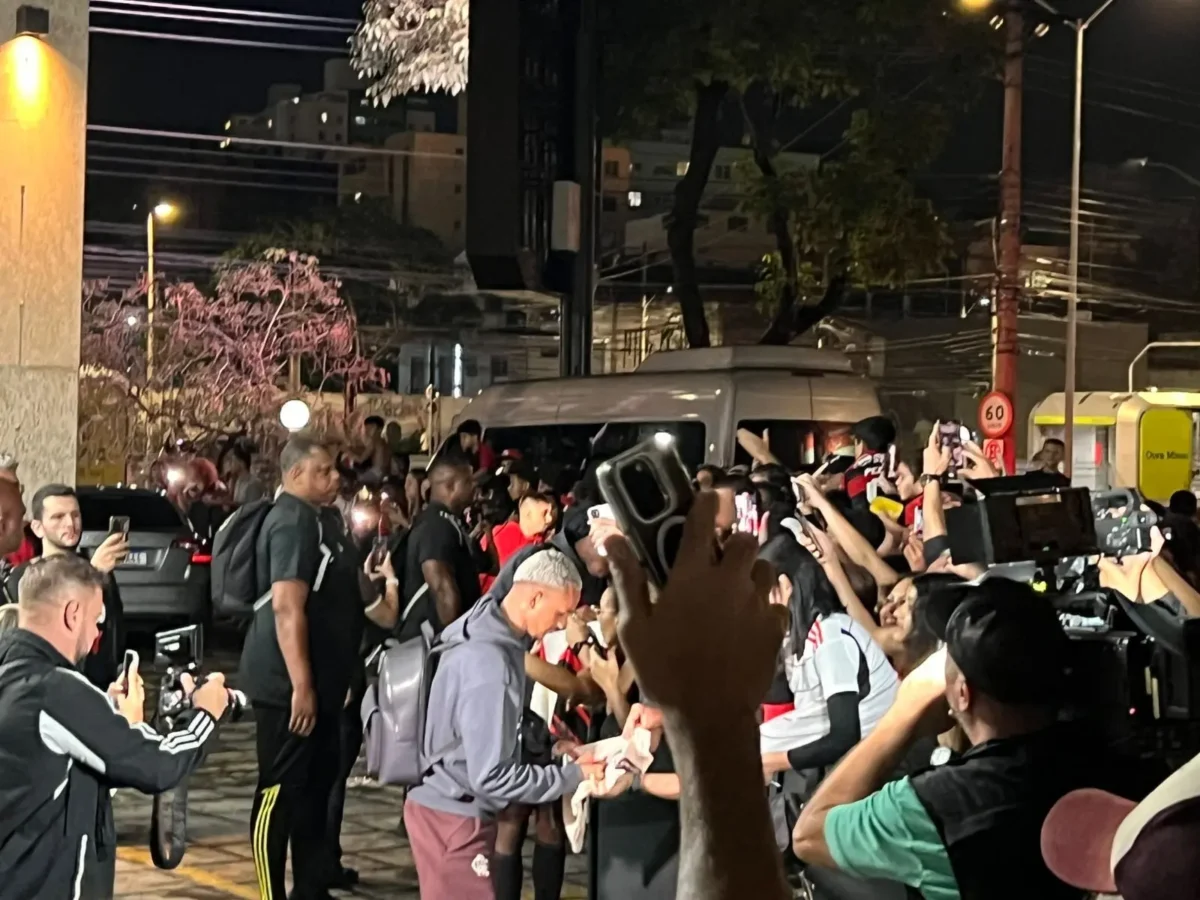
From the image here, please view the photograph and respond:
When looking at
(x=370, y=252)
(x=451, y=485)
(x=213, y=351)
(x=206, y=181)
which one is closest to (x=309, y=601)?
(x=451, y=485)

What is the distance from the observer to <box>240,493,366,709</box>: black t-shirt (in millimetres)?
6977

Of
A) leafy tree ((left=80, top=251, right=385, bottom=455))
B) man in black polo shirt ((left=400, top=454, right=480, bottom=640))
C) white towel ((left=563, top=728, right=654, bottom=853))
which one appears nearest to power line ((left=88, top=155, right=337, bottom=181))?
leafy tree ((left=80, top=251, right=385, bottom=455))

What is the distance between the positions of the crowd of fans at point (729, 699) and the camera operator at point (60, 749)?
3.29ft

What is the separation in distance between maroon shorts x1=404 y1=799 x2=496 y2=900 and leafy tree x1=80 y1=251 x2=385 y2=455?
31.2 meters

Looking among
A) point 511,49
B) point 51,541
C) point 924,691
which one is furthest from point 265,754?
point 511,49

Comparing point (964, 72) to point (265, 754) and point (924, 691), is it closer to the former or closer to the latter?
point (265, 754)

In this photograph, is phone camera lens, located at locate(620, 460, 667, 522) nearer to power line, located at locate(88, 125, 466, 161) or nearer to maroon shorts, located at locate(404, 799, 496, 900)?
maroon shorts, located at locate(404, 799, 496, 900)

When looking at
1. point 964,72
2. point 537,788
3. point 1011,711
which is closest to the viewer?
point 1011,711

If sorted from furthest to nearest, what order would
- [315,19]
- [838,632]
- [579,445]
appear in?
[315,19]
[579,445]
[838,632]

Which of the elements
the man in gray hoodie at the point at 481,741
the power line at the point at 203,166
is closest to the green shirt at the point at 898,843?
the man in gray hoodie at the point at 481,741

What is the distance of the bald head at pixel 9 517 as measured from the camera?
7.30m

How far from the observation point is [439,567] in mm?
8312

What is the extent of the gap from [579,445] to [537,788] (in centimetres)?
1364

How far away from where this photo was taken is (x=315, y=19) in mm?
28797
